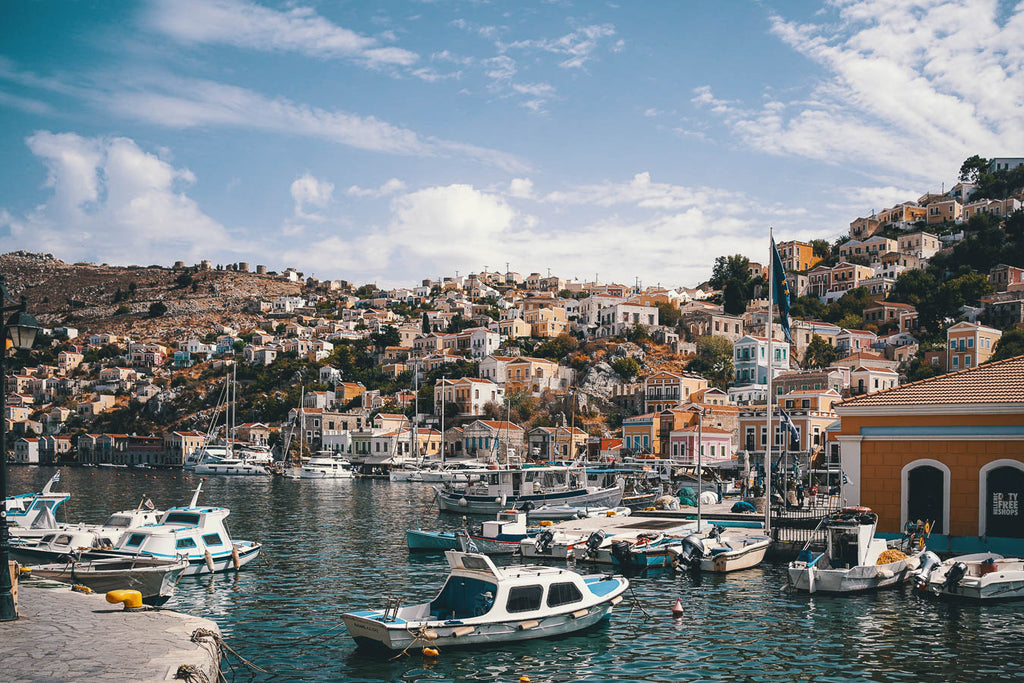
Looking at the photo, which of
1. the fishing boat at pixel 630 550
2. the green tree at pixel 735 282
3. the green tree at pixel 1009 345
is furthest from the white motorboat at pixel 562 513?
the green tree at pixel 735 282

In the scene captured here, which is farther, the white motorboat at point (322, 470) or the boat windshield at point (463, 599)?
the white motorboat at point (322, 470)

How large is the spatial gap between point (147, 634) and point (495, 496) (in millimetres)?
39383

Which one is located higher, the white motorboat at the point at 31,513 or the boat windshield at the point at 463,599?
the boat windshield at the point at 463,599

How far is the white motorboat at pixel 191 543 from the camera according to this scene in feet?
86.6

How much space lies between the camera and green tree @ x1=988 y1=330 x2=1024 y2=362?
92.7 meters

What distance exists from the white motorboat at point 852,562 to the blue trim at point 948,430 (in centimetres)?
426

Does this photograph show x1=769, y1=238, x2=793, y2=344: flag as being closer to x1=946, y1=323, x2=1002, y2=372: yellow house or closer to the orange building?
the orange building

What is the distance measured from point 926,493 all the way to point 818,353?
3826 inches

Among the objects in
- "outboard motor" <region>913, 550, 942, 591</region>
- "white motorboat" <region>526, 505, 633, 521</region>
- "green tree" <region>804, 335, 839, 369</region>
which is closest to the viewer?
"outboard motor" <region>913, 550, 942, 591</region>

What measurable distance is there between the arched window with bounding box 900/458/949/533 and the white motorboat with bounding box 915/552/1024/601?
10.6 ft

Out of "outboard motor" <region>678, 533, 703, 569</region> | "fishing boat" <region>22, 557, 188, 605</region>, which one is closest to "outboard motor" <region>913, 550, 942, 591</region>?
"outboard motor" <region>678, 533, 703, 569</region>

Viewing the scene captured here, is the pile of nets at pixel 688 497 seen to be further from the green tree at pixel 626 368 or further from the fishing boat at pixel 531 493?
the green tree at pixel 626 368

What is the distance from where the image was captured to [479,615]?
61.4 feet

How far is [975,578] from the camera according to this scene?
2312 cm
